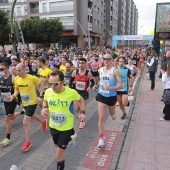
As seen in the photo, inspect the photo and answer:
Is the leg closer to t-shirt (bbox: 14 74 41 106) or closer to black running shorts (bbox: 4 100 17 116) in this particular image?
t-shirt (bbox: 14 74 41 106)

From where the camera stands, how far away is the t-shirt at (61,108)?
330cm

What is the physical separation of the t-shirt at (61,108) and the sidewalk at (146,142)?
155 cm

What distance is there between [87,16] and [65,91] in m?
48.7

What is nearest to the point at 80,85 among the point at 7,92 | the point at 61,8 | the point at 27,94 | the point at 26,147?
the point at 27,94

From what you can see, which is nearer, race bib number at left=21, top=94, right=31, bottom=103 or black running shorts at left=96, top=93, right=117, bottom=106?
race bib number at left=21, top=94, right=31, bottom=103

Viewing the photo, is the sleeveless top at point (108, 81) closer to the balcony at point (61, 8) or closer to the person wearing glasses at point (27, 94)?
the person wearing glasses at point (27, 94)

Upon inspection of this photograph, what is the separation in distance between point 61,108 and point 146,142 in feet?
8.93

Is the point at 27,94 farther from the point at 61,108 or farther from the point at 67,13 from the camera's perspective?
the point at 67,13

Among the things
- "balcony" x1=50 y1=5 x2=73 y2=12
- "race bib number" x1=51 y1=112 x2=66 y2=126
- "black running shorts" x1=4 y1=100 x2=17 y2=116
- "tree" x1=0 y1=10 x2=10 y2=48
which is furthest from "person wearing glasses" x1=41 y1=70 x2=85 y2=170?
"balcony" x1=50 y1=5 x2=73 y2=12

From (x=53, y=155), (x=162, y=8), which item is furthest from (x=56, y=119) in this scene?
(x=162, y=8)

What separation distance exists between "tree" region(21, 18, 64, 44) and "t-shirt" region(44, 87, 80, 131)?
123 ft

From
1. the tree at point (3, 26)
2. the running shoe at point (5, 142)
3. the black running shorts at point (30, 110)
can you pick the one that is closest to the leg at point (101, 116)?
the black running shorts at point (30, 110)

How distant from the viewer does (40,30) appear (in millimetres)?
39000

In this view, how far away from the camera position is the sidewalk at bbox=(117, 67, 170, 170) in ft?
13.7
